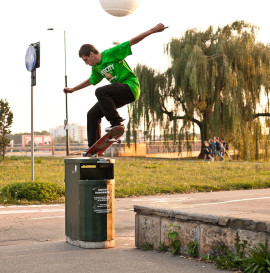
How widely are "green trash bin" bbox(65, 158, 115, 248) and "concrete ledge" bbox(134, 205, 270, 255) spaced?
407 millimetres

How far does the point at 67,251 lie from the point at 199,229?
1.72 m

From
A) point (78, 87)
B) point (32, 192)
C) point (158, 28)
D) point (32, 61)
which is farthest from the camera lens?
point (32, 61)

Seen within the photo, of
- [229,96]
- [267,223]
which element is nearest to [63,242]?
[267,223]

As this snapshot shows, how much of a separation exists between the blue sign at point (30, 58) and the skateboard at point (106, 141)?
21.7 ft

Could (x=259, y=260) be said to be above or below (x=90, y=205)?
below

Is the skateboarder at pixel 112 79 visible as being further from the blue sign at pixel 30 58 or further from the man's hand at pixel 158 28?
the blue sign at pixel 30 58

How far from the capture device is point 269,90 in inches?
1155

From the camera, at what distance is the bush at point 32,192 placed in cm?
1170

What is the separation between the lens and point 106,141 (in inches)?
236

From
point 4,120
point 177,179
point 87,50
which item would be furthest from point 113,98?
point 4,120

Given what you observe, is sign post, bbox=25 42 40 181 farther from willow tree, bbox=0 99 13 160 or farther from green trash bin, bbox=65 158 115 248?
willow tree, bbox=0 99 13 160

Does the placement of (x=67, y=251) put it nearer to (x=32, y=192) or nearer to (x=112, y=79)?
(x=112, y=79)

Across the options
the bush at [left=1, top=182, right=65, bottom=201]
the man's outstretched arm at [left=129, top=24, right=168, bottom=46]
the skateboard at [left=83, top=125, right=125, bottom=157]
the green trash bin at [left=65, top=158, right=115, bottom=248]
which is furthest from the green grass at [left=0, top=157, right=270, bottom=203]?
the man's outstretched arm at [left=129, top=24, right=168, bottom=46]

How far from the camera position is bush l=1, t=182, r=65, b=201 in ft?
38.4
